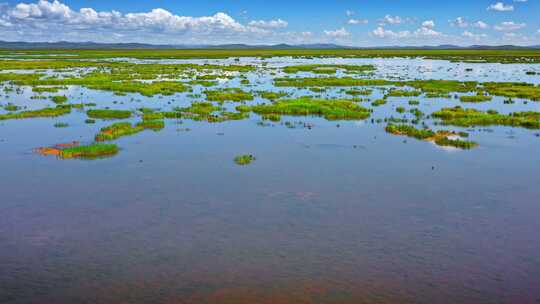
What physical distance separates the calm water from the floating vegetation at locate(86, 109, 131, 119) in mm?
8876

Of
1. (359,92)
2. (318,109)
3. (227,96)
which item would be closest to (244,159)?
(318,109)

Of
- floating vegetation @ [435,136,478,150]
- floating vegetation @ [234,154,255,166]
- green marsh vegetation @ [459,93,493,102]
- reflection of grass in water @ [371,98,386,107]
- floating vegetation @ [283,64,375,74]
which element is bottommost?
floating vegetation @ [234,154,255,166]

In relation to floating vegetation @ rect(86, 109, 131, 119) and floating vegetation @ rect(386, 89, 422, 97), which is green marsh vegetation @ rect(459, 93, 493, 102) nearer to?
floating vegetation @ rect(386, 89, 422, 97)

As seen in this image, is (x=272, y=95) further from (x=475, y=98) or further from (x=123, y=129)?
(x=123, y=129)

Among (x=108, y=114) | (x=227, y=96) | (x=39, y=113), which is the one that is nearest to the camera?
(x=108, y=114)

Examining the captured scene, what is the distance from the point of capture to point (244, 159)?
2306 centimetres

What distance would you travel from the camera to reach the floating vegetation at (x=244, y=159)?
22.7 m

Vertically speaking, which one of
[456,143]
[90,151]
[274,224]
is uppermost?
[456,143]

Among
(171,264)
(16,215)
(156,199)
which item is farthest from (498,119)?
Answer: (16,215)

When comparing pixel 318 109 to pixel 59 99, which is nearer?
pixel 318 109

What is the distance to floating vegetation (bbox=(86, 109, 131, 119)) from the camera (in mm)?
35656

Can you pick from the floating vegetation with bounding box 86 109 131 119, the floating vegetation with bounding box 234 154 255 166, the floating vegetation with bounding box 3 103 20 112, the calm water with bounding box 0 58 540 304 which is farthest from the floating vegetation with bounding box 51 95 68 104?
the floating vegetation with bounding box 234 154 255 166

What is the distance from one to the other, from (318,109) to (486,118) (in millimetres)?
12943

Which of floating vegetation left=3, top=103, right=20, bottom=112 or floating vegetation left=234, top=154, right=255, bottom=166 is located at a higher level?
floating vegetation left=3, top=103, right=20, bottom=112
